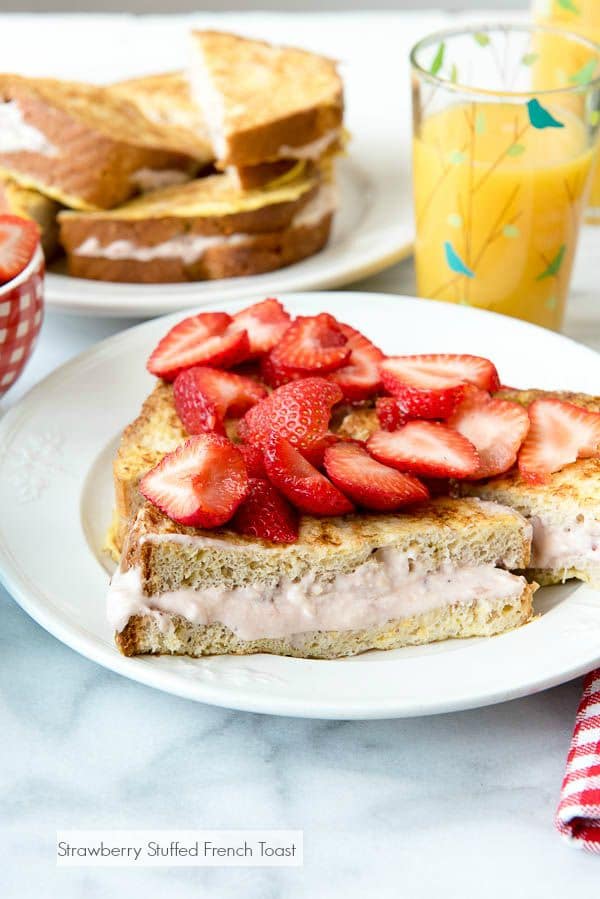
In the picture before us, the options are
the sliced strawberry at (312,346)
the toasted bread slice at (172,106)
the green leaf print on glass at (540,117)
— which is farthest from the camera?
the toasted bread slice at (172,106)

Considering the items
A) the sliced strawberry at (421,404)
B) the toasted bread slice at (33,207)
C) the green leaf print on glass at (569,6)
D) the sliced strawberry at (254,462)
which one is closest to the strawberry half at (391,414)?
the sliced strawberry at (421,404)

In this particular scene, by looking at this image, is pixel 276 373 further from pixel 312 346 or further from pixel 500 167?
pixel 500 167

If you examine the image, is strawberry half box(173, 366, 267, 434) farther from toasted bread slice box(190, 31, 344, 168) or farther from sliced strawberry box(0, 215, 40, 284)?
toasted bread slice box(190, 31, 344, 168)

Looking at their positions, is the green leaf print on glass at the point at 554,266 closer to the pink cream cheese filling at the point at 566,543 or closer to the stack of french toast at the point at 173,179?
the stack of french toast at the point at 173,179

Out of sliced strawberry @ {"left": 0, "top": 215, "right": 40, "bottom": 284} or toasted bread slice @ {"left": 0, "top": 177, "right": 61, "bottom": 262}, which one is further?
toasted bread slice @ {"left": 0, "top": 177, "right": 61, "bottom": 262}

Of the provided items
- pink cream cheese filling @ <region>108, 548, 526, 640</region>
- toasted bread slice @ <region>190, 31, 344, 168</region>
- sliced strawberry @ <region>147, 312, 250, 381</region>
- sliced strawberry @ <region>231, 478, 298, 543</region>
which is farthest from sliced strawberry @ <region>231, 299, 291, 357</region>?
toasted bread slice @ <region>190, 31, 344, 168</region>

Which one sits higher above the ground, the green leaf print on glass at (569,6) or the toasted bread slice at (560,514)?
the green leaf print on glass at (569,6)
